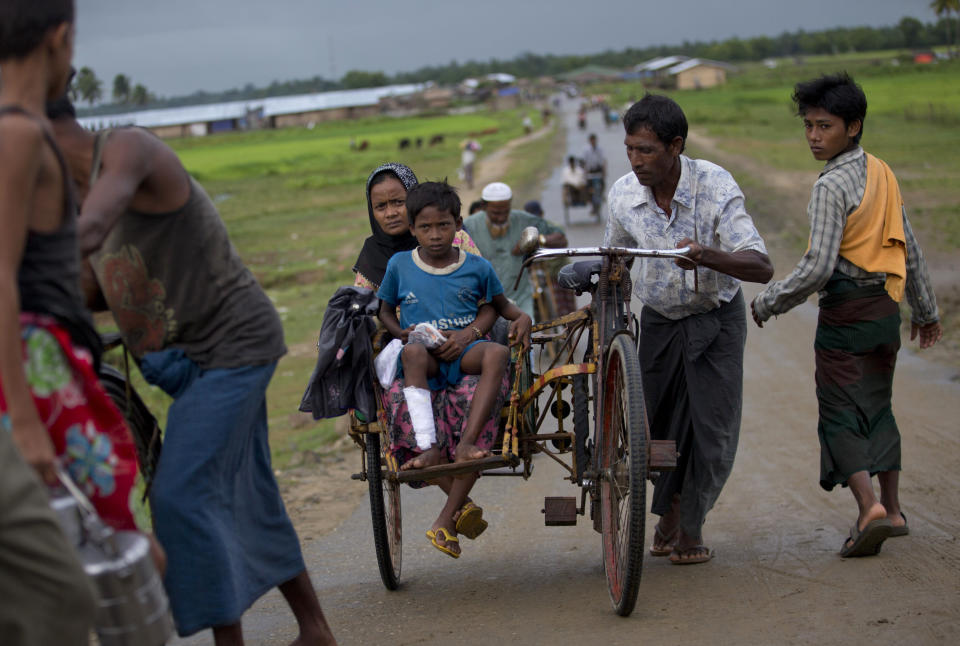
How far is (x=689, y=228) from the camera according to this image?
496 cm

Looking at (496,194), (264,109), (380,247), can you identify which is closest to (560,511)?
(380,247)

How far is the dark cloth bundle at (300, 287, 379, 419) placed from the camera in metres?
4.81

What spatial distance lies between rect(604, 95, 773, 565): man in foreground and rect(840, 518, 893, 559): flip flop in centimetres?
64

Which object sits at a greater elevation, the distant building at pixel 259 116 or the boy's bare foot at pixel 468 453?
the boy's bare foot at pixel 468 453

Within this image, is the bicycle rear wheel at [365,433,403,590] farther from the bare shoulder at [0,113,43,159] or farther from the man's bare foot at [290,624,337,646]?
the bare shoulder at [0,113,43,159]

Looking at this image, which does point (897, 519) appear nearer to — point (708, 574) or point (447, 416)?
point (708, 574)

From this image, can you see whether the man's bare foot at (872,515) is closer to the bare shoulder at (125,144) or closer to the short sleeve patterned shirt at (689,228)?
the short sleeve patterned shirt at (689,228)

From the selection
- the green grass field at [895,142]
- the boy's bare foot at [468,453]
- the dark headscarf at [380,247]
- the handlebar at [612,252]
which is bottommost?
the green grass field at [895,142]

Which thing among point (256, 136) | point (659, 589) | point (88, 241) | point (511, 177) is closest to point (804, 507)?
point (659, 589)

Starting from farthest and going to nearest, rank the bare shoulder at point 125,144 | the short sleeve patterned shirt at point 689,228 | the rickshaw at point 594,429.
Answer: the short sleeve patterned shirt at point 689,228 → the rickshaw at point 594,429 → the bare shoulder at point 125,144

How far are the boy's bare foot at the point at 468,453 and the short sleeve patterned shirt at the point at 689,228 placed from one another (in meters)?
1.18

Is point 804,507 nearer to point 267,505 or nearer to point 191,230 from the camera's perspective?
point 267,505

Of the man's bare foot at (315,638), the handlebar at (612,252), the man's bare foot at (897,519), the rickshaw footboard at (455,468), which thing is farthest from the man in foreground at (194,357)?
the man's bare foot at (897,519)

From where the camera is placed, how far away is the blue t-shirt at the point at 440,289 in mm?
4910
